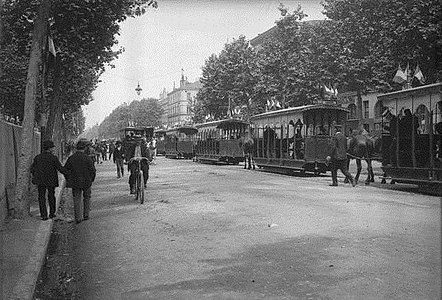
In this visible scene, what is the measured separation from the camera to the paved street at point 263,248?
5215mm

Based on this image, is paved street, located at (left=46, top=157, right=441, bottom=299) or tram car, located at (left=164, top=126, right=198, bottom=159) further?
tram car, located at (left=164, top=126, right=198, bottom=159)

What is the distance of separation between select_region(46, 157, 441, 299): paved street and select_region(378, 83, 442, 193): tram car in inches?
56.0

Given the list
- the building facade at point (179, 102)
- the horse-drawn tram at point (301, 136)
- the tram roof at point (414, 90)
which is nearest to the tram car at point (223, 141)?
the horse-drawn tram at point (301, 136)

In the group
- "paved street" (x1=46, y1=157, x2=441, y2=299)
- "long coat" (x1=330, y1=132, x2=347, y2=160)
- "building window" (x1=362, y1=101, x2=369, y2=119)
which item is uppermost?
"building window" (x1=362, y1=101, x2=369, y2=119)

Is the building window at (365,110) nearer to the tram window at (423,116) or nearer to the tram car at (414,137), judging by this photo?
the tram car at (414,137)

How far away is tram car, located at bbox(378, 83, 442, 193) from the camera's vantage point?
13609mm

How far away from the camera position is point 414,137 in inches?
565

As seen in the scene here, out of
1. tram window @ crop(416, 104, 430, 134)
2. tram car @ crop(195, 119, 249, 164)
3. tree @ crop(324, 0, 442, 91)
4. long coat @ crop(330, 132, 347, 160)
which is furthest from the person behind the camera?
tram car @ crop(195, 119, 249, 164)

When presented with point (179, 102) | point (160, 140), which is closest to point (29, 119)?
point (160, 140)

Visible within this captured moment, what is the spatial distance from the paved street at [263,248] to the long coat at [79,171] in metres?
0.88

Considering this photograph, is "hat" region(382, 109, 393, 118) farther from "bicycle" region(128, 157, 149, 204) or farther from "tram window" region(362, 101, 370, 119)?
"tram window" region(362, 101, 370, 119)

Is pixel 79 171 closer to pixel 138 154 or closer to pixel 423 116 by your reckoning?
pixel 138 154

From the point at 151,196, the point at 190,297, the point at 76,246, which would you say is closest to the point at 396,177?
the point at 151,196

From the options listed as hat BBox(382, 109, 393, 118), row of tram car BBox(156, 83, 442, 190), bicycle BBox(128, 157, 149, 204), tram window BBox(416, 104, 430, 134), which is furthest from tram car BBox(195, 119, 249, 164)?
bicycle BBox(128, 157, 149, 204)
